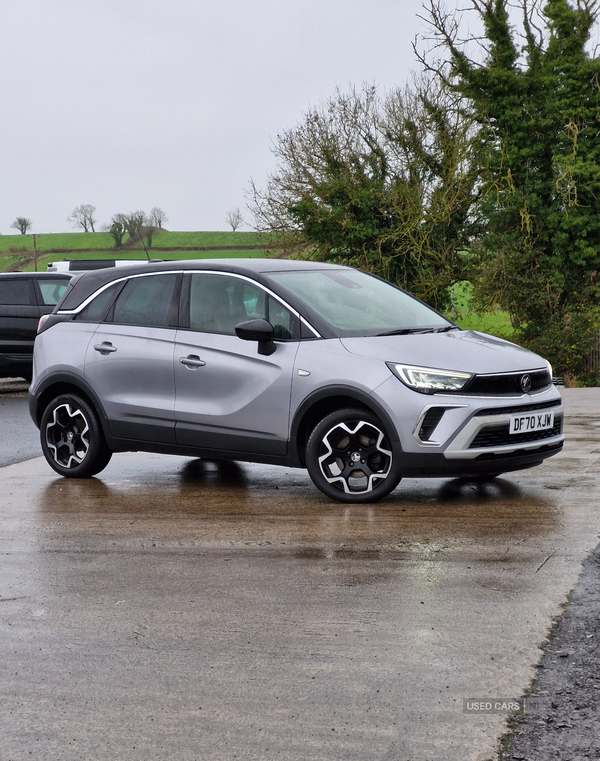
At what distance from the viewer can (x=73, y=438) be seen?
8.92 metres

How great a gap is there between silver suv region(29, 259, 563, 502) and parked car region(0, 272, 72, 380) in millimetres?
9373

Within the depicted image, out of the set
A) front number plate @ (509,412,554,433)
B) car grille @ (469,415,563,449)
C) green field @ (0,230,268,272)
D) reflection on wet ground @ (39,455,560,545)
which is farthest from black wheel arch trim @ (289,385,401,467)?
green field @ (0,230,268,272)

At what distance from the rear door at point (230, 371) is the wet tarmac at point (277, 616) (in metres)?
0.50

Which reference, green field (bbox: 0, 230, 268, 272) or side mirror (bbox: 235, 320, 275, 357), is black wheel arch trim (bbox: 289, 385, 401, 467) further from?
green field (bbox: 0, 230, 268, 272)

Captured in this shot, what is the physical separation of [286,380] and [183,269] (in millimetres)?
1471

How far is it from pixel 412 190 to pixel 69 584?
27.7 m

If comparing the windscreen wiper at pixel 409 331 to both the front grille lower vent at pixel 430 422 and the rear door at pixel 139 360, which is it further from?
the rear door at pixel 139 360

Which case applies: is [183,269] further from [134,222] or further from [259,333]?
[134,222]

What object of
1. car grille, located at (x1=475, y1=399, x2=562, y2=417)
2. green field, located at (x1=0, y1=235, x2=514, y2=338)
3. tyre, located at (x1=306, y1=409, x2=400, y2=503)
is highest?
green field, located at (x1=0, y1=235, x2=514, y2=338)

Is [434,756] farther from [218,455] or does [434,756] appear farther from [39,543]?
[218,455]

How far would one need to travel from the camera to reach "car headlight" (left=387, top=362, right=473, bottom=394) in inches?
275

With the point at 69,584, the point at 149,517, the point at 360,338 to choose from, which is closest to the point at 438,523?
the point at 360,338

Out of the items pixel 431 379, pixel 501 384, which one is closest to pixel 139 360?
pixel 431 379

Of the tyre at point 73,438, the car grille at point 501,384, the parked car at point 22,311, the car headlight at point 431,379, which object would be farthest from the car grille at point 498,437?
the parked car at point 22,311
